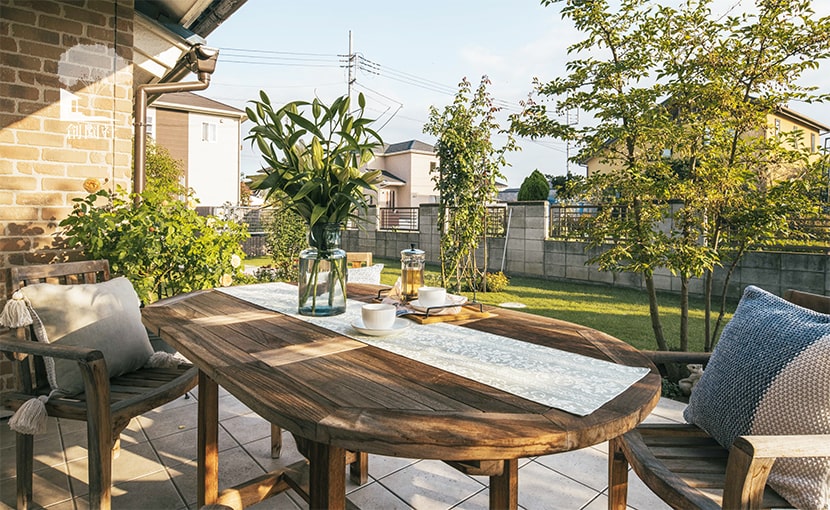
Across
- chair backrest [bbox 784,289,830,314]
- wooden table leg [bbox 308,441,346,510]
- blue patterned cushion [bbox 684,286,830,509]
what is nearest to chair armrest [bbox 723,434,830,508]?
blue patterned cushion [bbox 684,286,830,509]

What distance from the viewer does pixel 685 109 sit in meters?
3.06

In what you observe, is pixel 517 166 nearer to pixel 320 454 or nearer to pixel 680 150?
pixel 680 150

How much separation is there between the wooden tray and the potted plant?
30cm

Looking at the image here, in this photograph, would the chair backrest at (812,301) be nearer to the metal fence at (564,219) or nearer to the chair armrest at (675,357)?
the chair armrest at (675,357)

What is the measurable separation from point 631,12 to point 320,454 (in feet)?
10.6

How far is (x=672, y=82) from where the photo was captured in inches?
118

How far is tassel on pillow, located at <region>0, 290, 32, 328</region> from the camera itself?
1620 mm

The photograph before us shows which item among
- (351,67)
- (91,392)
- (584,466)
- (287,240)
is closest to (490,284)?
(287,240)

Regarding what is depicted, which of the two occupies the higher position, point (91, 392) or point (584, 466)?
point (91, 392)

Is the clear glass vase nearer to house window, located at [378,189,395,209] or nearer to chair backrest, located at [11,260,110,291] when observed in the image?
chair backrest, located at [11,260,110,291]

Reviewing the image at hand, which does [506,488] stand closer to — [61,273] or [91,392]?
[91,392]

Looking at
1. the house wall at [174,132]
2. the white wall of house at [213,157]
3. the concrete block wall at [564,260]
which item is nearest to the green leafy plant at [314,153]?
the concrete block wall at [564,260]

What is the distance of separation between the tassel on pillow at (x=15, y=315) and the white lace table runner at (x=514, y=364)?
3.13ft

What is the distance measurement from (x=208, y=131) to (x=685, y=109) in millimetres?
16433
